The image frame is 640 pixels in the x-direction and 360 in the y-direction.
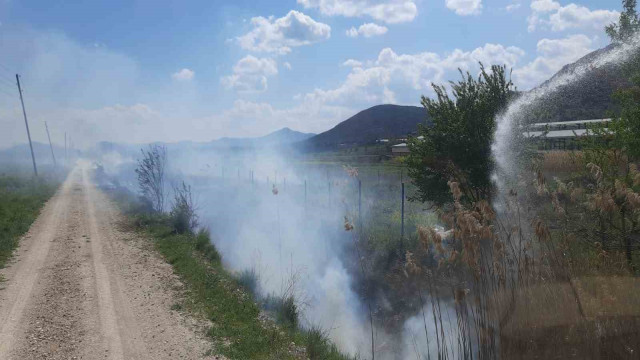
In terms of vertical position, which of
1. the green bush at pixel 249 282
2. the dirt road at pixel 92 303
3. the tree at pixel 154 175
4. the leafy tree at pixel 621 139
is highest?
the leafy tree at pixel 621 139

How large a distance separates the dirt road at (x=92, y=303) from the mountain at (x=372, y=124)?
81075 mm

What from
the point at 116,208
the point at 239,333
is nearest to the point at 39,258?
the point at 239,333

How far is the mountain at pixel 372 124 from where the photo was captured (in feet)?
317

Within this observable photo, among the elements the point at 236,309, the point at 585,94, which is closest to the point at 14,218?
the point at 236,309

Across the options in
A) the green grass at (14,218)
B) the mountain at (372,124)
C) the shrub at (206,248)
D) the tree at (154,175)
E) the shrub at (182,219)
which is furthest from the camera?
the mountain at (372,124)

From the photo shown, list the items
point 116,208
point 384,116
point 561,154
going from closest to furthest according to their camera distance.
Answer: point 561,154, point 116,208, point 384,116

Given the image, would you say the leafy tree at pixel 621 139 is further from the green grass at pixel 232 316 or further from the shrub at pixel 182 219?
the shrub at pixel 182 219

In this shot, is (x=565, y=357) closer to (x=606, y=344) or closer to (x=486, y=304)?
(x=606, y=344)

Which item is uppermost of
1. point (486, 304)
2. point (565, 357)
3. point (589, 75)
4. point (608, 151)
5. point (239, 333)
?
point (589, 75)

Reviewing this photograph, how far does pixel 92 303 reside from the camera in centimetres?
897

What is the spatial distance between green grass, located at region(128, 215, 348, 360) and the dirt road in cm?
36

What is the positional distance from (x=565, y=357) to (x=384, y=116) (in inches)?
4114

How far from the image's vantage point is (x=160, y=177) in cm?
2091

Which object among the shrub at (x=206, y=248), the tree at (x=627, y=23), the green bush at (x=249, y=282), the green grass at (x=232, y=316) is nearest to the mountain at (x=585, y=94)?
the tree at (x=627, y=23)
